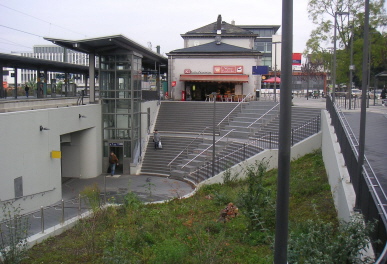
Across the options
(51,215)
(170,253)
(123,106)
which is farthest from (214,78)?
(170,253)

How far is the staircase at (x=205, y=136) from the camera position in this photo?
81.4ft

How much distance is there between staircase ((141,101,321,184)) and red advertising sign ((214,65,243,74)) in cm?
637

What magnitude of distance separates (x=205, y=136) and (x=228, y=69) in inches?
490

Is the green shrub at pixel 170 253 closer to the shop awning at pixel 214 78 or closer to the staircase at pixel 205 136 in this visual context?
the staircase at pixel 205 136

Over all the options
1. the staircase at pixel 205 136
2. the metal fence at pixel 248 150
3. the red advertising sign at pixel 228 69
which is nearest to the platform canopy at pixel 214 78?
the red advertising sign at pixel 228 69

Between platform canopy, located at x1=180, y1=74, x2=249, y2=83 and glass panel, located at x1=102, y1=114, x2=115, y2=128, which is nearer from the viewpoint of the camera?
glass panel, located at x1=102, y1=114, x2=115, y2=128

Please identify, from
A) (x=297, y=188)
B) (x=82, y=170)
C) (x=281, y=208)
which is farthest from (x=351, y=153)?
(x=82, y=170)

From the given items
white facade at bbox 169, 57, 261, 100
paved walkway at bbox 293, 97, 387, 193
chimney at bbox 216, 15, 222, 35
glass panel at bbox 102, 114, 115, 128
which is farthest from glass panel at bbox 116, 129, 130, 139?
chimney at bbox 216, 15, 222, 35

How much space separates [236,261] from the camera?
28.8 feet

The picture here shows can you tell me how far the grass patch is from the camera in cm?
873

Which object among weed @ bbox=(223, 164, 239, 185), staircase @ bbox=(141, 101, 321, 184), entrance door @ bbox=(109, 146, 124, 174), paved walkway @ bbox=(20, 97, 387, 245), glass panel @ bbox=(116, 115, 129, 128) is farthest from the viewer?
entrance door @ bbox=(109, 146, 124, 174)

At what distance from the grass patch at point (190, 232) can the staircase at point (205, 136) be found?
7.53 m

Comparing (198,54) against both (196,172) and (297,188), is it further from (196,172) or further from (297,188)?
(297,188)

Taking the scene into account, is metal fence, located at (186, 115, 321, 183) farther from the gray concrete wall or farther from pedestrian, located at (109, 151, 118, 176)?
the gray concrete wall
